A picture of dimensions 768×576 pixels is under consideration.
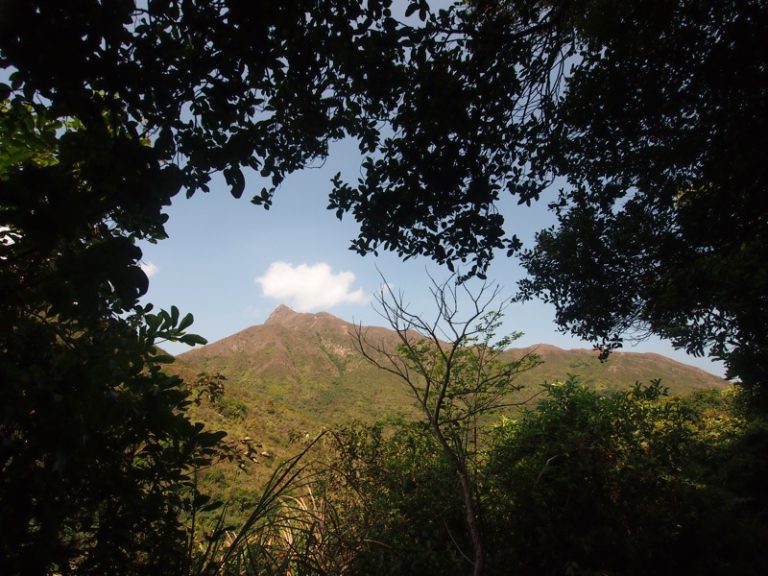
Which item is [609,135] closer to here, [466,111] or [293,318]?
[466,111]

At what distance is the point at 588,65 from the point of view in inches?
151

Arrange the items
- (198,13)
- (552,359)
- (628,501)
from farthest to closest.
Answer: (552,359)
(628,501)
(198,13)

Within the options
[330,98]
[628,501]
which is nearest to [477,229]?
[330,98]

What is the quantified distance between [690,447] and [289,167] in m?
6.77

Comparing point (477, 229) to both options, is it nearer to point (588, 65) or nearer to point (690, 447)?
point (588, 65)

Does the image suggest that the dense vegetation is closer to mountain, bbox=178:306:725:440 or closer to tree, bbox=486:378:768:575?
tree, bbox=486:378:768:575

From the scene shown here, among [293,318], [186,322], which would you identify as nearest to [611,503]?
[186,322]

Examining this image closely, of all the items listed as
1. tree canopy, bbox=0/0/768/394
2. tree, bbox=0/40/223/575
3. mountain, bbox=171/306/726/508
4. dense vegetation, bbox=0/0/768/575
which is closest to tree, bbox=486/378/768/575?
dense vegetation, bbox=0/0/768/575

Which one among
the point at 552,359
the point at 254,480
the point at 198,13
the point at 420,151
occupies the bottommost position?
the point at 254,480

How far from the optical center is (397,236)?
3.30 m

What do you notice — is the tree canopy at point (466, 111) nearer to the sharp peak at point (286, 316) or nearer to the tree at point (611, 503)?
the tree at point (611, 503)

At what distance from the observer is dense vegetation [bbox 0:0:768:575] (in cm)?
105

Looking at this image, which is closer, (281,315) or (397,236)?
(397,236)

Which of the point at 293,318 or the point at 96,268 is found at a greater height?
the point at 293,318
